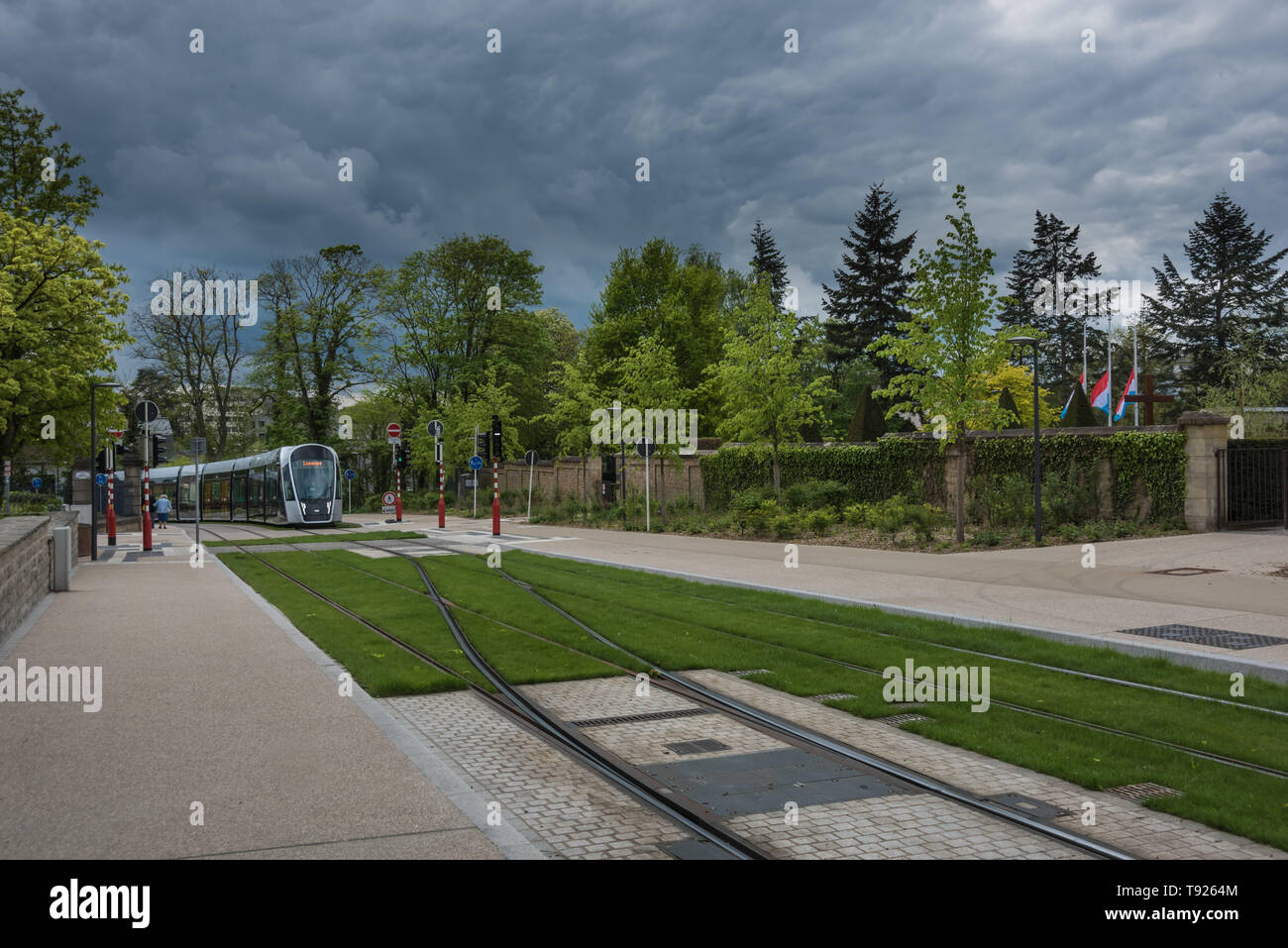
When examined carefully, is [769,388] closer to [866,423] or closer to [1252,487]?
[1252,487]

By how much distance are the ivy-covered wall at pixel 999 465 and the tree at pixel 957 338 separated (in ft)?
9.67

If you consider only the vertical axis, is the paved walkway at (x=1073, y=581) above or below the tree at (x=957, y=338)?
below

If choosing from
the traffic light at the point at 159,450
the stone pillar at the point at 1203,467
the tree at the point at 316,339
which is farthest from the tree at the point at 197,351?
the stone pillar at the point at 1203,467

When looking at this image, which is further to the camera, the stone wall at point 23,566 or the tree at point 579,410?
the tree at point 579,410

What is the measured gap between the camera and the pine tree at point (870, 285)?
212 ft

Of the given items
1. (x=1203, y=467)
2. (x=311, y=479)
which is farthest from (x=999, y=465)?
(x=311, y=479)

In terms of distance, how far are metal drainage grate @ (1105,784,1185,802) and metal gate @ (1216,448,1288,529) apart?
18304 millimetres

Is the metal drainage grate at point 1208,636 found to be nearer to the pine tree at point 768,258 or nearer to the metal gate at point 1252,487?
the metal gate at point 1252,487

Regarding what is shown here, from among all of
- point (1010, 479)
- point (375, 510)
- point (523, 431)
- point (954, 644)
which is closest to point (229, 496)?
point (375, 510)

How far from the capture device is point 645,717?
316 inches

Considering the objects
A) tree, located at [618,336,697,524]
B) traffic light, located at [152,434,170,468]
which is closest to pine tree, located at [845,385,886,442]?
tree, located at [618,336,697,524]

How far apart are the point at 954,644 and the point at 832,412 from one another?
170ft

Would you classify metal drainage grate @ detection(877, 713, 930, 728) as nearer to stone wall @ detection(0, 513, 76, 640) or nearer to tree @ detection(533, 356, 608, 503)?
stone wall @ detection(0, 513, 76, 640)

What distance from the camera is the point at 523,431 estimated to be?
62.2 meters
